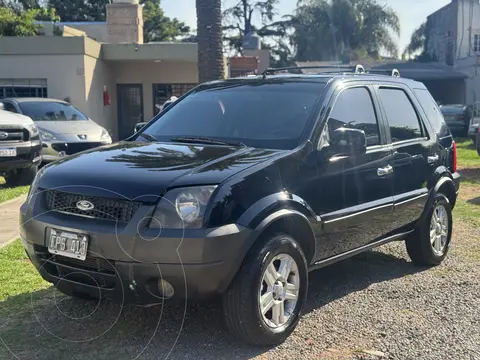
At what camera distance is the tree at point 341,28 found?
43.9m

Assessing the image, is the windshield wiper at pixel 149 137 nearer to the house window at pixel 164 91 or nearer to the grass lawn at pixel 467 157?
the grass lawn at pixel 467 157

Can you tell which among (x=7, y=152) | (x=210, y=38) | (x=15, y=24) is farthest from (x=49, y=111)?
(x=15, y=24)

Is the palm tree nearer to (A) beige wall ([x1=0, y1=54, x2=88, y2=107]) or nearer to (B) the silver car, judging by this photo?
(B) the silver car

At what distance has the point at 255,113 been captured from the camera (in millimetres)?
4797

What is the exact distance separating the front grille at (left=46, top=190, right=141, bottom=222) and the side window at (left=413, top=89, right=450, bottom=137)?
11.9ft

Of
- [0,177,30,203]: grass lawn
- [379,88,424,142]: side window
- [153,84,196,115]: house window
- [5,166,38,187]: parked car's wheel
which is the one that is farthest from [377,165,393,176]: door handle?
[153,84,196,115]: house window

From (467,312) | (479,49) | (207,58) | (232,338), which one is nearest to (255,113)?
(232,338)

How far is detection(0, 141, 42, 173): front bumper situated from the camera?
33.3ft

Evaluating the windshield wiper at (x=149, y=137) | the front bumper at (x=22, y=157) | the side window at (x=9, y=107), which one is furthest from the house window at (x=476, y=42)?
the windshield wiper at (x=149, y=137)

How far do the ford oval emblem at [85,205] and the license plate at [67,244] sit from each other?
0.17 m

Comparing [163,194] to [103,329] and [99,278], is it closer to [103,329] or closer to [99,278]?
[99,278]

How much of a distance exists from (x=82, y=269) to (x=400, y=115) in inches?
131

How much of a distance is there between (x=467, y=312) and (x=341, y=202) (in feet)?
4.35

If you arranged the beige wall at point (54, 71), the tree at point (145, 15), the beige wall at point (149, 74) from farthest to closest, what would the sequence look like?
the tree at point (145, 15) → the beige wall at point (149, 74) → the beige wall at point (54, 71)
